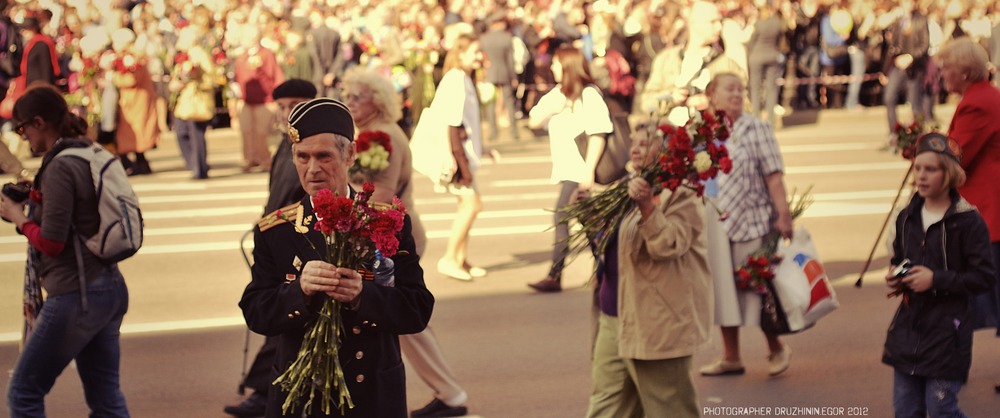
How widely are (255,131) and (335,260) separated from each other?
15001 mm

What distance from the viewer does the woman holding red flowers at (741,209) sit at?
7961 millimetres

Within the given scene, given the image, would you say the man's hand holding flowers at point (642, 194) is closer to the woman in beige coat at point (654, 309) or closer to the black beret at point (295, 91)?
the woman in beige coat at point (654, 309)

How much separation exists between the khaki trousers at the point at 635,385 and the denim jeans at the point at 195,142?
41.4 ft

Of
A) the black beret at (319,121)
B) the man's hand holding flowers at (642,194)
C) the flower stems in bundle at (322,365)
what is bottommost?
the flower stems in bundle at (322,365)

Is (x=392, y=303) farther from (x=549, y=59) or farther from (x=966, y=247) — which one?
(x=549, y=59)

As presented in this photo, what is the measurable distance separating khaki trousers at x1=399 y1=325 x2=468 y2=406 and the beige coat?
5.46 ft

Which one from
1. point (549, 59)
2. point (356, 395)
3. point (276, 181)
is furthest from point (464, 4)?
point (356, 395)

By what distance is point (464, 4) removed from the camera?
947 inches

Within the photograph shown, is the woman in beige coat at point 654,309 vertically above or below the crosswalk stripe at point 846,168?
above

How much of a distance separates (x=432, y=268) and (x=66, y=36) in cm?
1141

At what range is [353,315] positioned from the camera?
4016mm

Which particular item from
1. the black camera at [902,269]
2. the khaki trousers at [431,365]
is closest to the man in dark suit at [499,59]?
the khaki trousers at [431,365]

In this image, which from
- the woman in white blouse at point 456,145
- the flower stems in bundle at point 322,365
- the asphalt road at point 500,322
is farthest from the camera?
the woman in white blouse at point 456,145

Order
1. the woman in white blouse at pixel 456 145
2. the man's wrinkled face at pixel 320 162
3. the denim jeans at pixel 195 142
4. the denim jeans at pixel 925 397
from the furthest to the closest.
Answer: the denim jeans at pixel 195 142 < the woman in white blouse at pixel 456 145 < the denim jeans at pixel 925 397 < the man's wrinkled face at pixel 320 162
